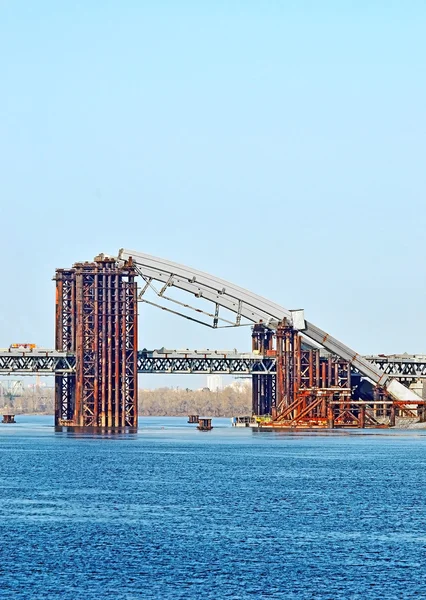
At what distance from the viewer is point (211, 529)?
81625 mm

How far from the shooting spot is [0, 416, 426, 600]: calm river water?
211 feet

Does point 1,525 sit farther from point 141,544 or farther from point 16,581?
point 16,581

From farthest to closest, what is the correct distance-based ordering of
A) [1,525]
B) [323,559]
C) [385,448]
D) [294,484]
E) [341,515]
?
[385,448] → [294,484] → [341,515] → [1,525] → [323,559]

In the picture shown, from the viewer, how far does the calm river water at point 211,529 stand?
64375 millimetres

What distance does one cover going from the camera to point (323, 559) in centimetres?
7094

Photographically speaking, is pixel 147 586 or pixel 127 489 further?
pixel 127 489

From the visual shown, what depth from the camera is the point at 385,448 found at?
567 ft

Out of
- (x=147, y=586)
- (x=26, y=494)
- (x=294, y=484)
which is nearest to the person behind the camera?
(x=147, y=586)

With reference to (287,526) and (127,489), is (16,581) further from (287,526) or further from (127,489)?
(127,489)

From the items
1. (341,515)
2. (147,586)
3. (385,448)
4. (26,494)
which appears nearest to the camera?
(147,586)

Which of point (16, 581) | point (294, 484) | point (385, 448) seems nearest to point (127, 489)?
point (294, 484)

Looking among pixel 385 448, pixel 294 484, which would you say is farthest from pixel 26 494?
pixel 385 448

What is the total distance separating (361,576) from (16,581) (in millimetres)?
15292

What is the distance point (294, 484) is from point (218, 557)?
40.8 metres
